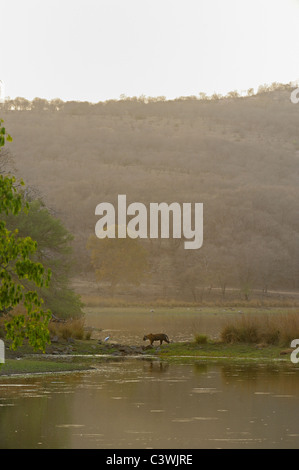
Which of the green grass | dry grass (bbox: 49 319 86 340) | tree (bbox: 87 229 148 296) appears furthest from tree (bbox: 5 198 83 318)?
tree (bbox: 87 229 148 296)

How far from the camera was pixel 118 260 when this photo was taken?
101750 mm

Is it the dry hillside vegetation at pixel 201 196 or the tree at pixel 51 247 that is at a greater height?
the dry hillside vegetation at pixel 201 196

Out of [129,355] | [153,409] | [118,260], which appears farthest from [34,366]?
[118,260]

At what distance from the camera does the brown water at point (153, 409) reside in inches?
623

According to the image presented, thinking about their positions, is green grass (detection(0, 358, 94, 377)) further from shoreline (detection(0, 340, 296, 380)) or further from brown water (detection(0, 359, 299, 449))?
brown water (detection(0, 359, 299, 449))

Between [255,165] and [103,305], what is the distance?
3967 inches

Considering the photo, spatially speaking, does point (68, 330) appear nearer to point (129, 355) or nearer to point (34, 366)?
point (129, 355)

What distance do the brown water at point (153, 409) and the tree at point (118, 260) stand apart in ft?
239

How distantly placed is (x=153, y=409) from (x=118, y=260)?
82125mm

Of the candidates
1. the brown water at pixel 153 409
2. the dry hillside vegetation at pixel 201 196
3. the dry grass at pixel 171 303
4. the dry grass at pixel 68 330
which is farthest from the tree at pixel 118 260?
the brown water at pixel 153 409

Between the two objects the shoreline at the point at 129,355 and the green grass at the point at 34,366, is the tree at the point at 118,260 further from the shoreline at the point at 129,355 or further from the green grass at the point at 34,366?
the green grass at the point at 34,366

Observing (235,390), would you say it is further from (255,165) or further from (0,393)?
(255,165)
